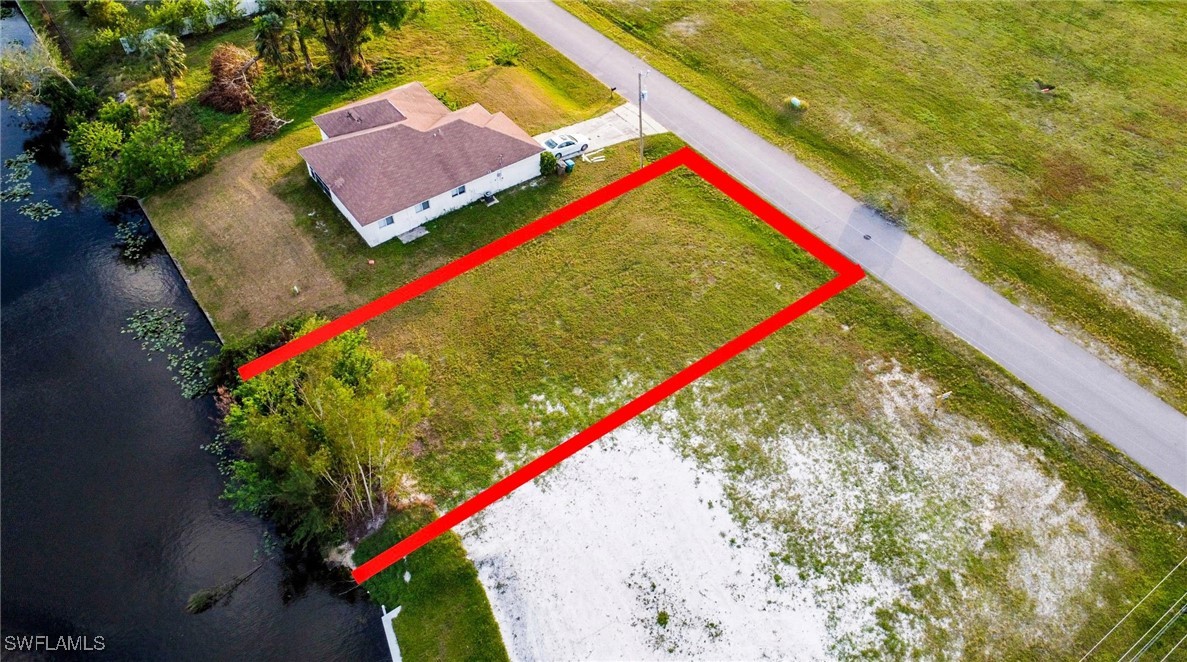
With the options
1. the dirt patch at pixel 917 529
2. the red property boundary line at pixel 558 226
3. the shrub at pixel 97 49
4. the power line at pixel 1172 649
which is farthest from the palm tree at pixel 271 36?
the power line at pixel 1172 649

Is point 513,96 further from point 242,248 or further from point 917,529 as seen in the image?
point 917,529

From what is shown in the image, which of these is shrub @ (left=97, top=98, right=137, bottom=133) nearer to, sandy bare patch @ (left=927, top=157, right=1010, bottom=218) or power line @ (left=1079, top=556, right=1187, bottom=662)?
sandy bare patch @ (left=927, top=157, right=1010, bottom=218)

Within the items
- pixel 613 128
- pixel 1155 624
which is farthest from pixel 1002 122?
pixel 1155 624

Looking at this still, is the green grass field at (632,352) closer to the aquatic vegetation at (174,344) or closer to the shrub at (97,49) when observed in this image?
the aquatic vegetation at (174,344)

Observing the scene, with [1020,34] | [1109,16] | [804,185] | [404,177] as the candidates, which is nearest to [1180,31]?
[1109,16]

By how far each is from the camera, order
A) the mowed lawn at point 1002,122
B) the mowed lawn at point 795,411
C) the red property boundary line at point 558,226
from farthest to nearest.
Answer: the mowed lawn at point 1002,122 → the red property boundary line at point 558,226 → the mowed lawn at point 795,411

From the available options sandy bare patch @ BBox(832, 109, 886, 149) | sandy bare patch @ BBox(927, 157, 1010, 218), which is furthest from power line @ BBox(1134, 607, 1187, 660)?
sandy bare patch @ BBox(832, 109, 886, 149)
